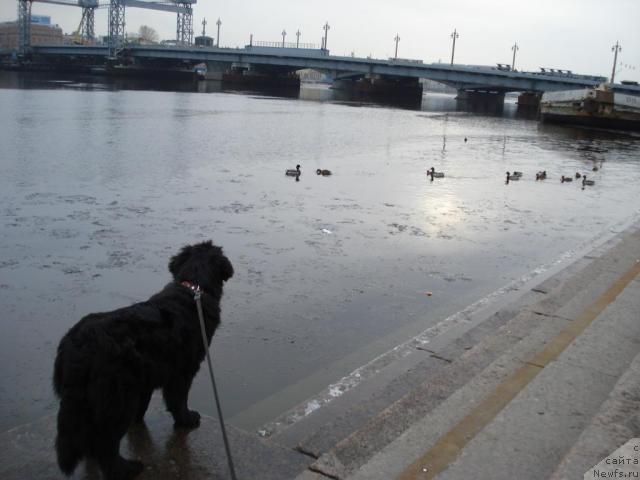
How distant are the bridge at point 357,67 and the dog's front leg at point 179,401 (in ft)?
266

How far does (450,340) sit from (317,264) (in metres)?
2.91

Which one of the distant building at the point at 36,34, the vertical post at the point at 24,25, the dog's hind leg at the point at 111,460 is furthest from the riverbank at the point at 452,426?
the distant building at the point at 36,34

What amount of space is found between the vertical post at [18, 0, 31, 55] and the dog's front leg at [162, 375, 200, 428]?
132903 millimetres

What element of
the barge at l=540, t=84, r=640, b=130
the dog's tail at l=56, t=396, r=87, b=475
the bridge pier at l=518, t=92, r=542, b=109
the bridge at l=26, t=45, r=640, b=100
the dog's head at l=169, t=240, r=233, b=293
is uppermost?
the bridge at l=26, t=45, r=640, b=100

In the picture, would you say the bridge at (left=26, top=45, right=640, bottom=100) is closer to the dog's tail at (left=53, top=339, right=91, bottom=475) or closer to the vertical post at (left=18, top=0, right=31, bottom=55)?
the vertical post at (left=18, top=0, right=31, bottom=55)

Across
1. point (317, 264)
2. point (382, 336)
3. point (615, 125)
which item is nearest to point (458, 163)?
point (317, 264)

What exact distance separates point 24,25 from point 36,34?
62.1 metres

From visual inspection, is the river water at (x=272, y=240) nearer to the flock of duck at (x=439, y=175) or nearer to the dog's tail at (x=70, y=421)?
the flock of duck at (x=439, y=175)

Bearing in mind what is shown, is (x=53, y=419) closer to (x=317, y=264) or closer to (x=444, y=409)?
(x=444, y=409)

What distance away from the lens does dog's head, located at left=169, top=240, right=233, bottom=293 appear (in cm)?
425

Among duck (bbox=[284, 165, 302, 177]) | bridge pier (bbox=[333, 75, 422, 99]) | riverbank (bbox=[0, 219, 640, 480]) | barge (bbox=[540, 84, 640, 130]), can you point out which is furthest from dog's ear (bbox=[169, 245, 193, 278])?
bridge pier (bbox=[333, 75, 422, 99])

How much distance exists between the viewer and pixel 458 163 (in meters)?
23.0

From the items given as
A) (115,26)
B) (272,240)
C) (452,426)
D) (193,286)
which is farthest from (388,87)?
(452,426)

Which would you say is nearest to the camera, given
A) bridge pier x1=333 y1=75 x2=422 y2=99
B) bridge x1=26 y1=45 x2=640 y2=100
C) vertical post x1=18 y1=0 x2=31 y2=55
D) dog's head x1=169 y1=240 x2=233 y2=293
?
dog's head x1=169 y1=240 x2=233 y2=293
